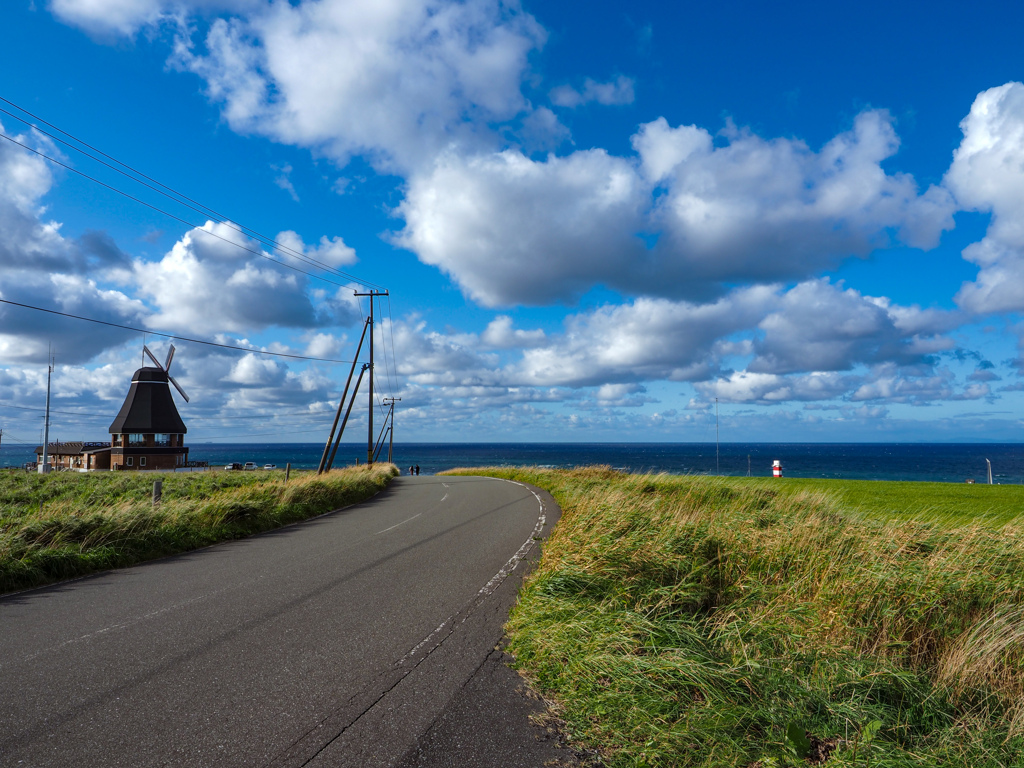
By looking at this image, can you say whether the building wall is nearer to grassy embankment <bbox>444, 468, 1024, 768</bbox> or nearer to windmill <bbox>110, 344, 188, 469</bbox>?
windmill <bbox>110, 344, 188, 469</bbox>

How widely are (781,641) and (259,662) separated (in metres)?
4.67

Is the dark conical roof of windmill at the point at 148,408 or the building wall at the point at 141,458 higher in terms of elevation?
the dark conical roof of windmill at the point at 148,408

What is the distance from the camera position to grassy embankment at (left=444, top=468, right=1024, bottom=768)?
366 centimetres

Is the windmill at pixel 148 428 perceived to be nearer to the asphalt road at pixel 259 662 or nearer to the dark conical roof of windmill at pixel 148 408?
the dark conical roof of windmill at pixel 148 408

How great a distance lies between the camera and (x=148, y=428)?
64.4 m

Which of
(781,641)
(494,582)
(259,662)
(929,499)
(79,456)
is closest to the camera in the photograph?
(781,641)

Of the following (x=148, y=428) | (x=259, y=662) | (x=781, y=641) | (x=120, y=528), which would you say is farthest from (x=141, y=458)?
(x=781, y=641)

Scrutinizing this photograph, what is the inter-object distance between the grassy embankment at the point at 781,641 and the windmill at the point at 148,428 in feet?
228

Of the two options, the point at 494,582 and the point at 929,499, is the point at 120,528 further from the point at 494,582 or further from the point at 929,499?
the point at 929,499

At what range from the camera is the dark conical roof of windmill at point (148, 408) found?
64500 mm

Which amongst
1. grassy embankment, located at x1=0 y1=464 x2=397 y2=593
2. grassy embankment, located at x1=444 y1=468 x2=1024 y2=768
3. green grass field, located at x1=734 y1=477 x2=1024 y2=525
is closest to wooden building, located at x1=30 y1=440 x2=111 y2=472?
grassy embankment, located at x1=0 y1=464 x2=397 y2=593

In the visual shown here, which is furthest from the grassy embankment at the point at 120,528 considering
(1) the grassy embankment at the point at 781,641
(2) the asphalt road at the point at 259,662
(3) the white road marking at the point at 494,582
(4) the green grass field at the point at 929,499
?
(4) the green grass field at the point at 929,499

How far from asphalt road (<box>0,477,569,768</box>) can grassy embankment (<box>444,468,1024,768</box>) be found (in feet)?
2.49

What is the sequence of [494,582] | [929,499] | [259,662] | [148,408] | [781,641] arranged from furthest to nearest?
[148,408] → [929,499] → [494,582] → [259,662] → [781,641]
